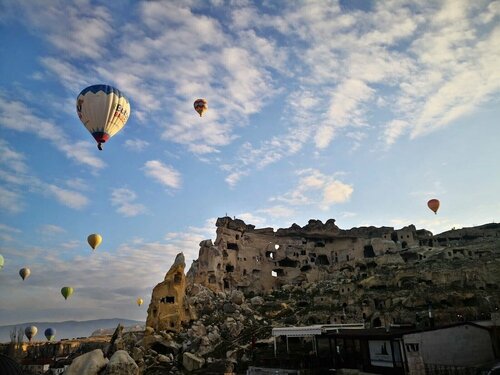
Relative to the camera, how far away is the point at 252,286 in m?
79.2

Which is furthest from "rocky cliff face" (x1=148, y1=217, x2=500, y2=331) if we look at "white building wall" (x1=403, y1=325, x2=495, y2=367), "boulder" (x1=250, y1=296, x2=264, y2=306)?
"white building wall" (x1=403, y1=325, x2=495, y2=367)

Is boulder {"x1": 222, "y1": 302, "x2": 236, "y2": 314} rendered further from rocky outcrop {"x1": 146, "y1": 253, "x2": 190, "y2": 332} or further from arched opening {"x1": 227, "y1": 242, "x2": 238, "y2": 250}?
arched opening {"x1": 227, "y1": 242, "x2": 238, "y2": 250}

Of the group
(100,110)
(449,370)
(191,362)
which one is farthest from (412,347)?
(100,110)

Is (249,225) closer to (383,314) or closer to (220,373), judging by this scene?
(383,314)

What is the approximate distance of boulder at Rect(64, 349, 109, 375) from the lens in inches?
1029

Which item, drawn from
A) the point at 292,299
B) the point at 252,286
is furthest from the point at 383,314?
the point at 252,286

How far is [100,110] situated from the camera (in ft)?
114

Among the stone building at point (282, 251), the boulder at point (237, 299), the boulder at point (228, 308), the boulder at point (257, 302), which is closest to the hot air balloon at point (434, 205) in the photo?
the stone building at point (282, 251)

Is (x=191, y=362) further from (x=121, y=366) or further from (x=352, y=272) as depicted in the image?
(x=352, y=272)

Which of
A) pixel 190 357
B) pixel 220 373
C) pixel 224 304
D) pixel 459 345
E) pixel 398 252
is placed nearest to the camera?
pixel 459 345

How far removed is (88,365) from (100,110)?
22294mm

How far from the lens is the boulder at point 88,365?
26.1 m

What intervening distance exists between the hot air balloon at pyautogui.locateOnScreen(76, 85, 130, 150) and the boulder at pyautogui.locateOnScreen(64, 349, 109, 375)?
19130 millimetres

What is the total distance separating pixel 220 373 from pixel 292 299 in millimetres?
31716
